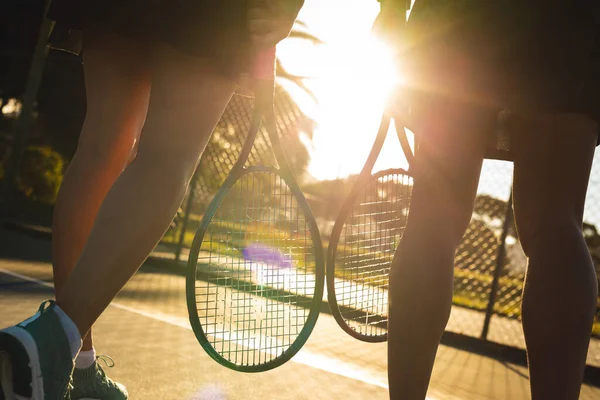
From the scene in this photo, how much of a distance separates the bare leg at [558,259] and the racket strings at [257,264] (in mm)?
670

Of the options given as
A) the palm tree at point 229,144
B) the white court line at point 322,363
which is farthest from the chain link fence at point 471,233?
the white court line at point 322,363

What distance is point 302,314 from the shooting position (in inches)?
73.2

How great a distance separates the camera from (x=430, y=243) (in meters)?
1.35

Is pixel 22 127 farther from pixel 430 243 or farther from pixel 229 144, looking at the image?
pixel 430 243

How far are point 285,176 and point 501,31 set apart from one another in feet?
2.30

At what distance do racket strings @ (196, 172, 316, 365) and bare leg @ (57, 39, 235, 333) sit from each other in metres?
0.37

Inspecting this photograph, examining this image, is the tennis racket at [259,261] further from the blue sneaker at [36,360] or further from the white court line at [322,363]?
the white court line at [322,363]

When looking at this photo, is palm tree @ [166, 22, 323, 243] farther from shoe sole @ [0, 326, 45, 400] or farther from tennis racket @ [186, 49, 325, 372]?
shoe sole @ [0, 326, 45, 400]

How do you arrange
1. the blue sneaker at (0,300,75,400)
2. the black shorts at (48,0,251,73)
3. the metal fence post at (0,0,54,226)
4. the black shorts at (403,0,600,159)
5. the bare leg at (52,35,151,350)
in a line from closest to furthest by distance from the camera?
the blue sneaker at (0,300,75,400) < the black shorts at (403,0,600,159) < the black shorts at (48,0,251,73) < the bare leg at (52,35,151,350) < the metal fence post at (0,0,54,226)

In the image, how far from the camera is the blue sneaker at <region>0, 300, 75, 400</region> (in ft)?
3.75

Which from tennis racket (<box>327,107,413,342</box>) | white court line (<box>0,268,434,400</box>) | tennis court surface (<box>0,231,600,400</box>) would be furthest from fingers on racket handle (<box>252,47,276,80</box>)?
white court line (<box>0,268,434,400</box>)

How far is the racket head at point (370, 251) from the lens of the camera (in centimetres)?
190

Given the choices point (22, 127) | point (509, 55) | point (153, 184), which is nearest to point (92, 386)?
point (153, 184)

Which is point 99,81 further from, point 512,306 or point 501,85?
point 512,306
